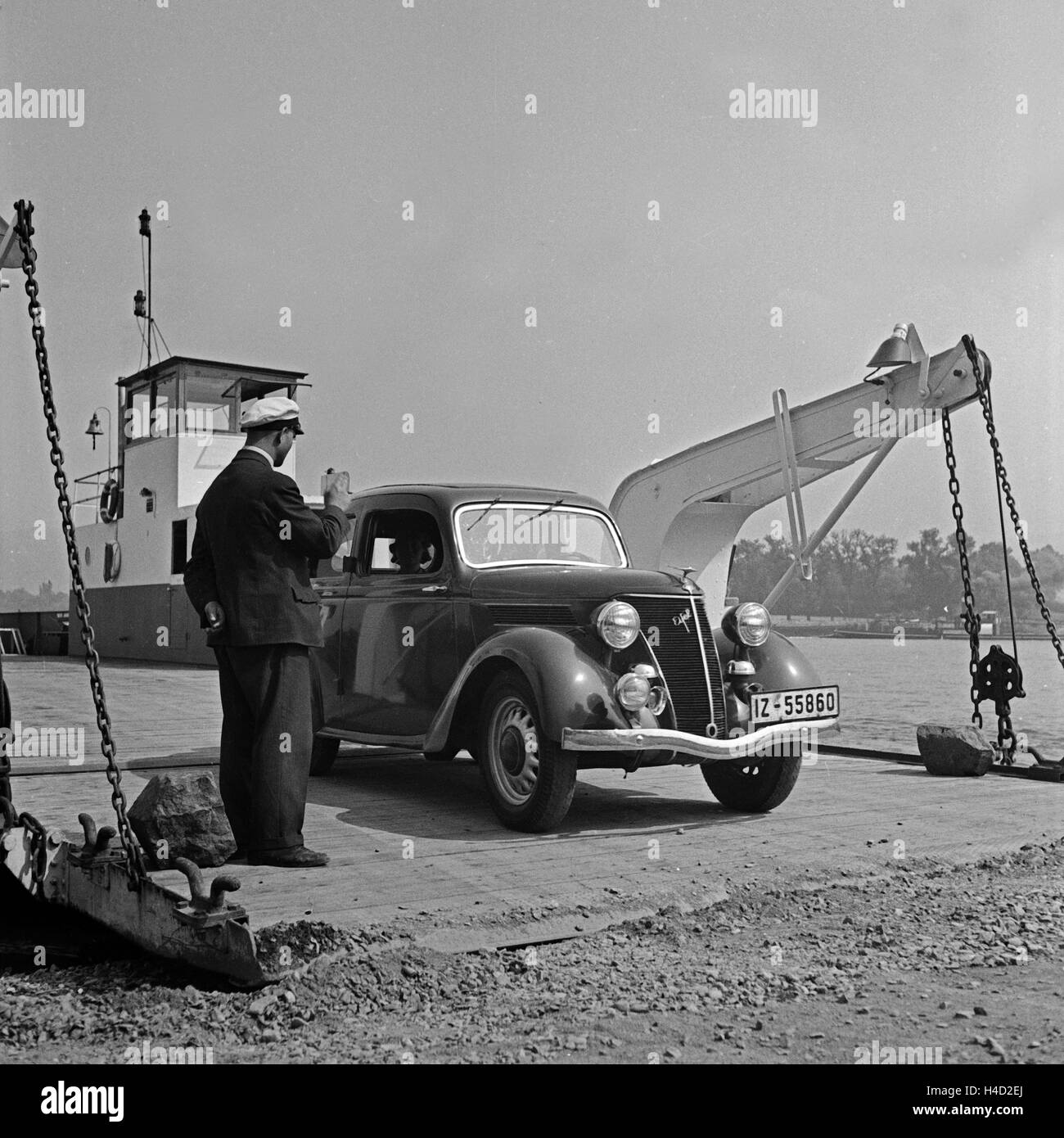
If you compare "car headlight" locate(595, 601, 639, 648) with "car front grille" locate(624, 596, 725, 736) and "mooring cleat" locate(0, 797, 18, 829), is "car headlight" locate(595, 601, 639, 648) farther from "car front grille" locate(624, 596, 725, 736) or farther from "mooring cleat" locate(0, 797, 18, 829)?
"mooring cleat" locate(0, 797, 18, 829)

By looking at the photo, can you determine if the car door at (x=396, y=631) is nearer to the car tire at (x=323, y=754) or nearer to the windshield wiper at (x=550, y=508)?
the car tire at (x=323, y=754)

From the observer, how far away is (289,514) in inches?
208

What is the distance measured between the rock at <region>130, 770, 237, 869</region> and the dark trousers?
0.24 feet

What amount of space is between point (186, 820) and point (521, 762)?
186cm

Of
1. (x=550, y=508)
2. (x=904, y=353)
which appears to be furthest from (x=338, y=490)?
(x=904, y=353)

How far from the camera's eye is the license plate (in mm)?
6867

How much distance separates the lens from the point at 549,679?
20.4ft

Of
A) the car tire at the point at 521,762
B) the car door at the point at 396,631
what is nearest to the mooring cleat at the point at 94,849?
the car tire at the point at 521,762

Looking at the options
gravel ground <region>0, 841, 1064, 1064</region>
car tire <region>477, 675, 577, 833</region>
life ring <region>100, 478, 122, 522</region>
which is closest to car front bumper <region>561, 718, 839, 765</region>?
car tire <region>477, 675, 577, 833</region>

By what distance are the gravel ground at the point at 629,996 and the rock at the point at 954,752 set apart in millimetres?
3750

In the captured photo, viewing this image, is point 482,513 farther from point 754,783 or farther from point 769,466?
point 769,466

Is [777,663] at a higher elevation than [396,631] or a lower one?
lower

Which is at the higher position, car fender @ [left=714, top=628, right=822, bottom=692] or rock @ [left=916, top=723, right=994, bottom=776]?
car fender @ [left=714, top=628, right=822, bottom=692]
